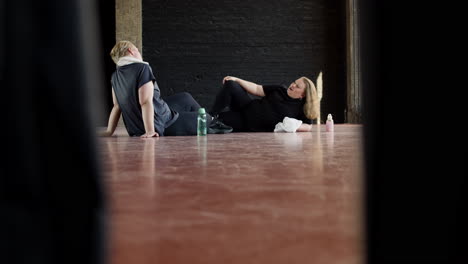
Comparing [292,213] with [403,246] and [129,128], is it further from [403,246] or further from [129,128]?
[129,128]

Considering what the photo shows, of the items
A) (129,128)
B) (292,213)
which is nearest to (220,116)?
(129,128)

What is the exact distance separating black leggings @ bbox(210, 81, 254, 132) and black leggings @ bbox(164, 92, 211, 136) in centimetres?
37

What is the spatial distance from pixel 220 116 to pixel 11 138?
5.41 metres

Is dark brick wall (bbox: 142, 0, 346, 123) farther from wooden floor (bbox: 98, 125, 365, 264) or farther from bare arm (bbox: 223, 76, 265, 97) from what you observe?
wooden floor (bbox: 98, 125, 365, 264)

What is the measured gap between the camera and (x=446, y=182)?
1.36 feet

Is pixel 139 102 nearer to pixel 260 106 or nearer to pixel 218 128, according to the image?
pixel 218 128

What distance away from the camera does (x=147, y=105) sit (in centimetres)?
439

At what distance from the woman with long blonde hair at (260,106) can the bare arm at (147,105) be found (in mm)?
1380

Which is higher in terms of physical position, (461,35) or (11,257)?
(461,35)

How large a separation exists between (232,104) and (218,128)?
43 cm

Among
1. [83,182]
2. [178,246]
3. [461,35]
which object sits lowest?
[178,246]

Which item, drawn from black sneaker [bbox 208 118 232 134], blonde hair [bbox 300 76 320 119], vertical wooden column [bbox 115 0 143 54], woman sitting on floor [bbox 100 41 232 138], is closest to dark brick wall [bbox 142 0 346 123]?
vertical wooden column [bbox 115 0 143 54]

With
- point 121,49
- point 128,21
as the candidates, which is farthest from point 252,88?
point 128,21

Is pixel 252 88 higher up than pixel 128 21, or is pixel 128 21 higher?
pixel 128 21
